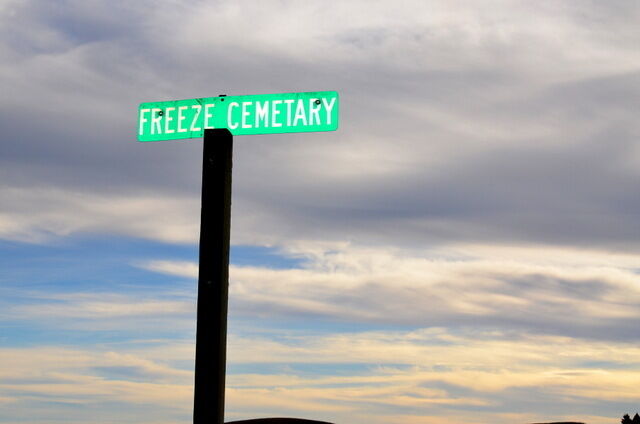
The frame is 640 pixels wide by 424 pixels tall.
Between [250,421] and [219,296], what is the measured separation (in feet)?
89.6

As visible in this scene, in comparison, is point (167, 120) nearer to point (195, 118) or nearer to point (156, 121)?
point (156, 121)

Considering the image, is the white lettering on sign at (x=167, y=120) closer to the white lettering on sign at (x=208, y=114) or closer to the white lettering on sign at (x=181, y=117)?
the white lettering on sign at (x=181, y=117)

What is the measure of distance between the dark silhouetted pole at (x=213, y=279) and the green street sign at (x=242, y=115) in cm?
21

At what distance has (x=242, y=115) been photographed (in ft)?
34.6

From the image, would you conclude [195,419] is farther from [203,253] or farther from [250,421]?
[250,421]

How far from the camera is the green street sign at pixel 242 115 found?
1023cm

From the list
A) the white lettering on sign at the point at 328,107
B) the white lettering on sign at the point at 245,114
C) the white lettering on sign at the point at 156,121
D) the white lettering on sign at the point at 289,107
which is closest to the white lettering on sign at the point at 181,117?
the white lettering on sign at the point at 156,121

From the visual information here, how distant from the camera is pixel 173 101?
1083cm

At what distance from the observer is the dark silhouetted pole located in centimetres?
995

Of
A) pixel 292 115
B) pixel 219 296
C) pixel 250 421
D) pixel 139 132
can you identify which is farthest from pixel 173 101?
pixel 250 421

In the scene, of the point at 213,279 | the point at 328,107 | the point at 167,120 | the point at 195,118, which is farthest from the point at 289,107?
the point at 213,279

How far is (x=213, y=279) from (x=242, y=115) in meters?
2.05

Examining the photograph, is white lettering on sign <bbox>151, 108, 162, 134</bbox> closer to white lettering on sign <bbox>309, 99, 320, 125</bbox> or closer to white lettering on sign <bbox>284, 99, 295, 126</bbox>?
white lettering on sign <bbox>284, 99, 295, 126</bbox>

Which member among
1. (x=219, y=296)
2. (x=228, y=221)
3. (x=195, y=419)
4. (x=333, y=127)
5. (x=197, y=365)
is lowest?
(x=195, y=419)
